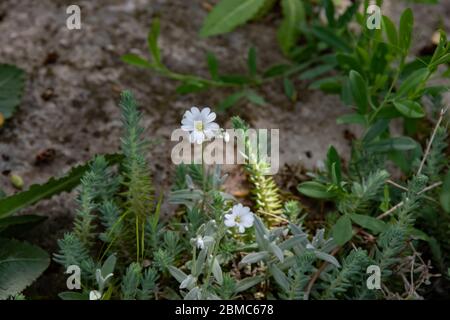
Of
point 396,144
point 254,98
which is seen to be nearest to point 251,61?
point 254,98

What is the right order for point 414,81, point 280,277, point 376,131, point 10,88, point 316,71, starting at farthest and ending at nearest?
point 316,71 < point 10,88 < point 376,131 < point 414,81 < point 280,277

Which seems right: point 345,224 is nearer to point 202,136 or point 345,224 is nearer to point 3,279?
point 202,136

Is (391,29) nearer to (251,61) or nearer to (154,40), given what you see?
(251,61)

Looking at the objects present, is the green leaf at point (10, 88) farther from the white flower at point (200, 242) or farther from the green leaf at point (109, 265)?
the white flower at point (200, 242)

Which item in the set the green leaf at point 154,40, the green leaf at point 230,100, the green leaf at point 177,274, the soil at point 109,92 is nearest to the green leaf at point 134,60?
the green leaf at point 154,40
